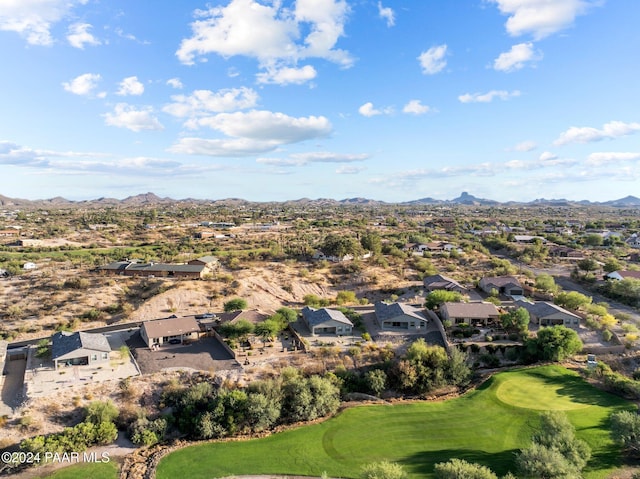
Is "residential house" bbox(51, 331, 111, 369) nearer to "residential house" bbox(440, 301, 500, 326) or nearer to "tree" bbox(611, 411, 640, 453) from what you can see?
"residential house" bbox(440, 301, 500, 326)

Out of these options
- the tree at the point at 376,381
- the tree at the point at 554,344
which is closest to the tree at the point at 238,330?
the tree at the point at 376,381

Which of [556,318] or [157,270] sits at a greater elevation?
[157,270]

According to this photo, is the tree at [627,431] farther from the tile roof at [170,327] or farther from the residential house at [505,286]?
the tile roof at [170,327]

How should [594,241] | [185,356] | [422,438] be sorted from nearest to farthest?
[422,438] → [185,356] → [594,241]

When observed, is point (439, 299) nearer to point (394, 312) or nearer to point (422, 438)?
point (394, 312)

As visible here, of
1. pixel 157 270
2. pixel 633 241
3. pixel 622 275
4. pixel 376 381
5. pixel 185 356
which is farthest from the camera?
pixel 633 241

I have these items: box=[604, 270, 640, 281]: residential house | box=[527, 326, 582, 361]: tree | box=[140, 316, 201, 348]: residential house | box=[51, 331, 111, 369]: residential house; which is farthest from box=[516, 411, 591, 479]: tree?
box=[604, 270, 640, 281]: residential house

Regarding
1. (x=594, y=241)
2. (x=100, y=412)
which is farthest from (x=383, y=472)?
(x=594, y=241)
